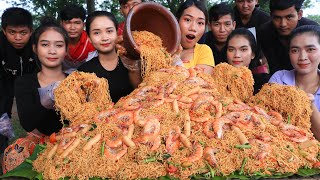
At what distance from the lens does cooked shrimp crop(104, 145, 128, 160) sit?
2459mm

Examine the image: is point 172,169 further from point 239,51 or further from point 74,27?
point 74,27

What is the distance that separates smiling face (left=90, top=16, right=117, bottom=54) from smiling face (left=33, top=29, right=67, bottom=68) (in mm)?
369

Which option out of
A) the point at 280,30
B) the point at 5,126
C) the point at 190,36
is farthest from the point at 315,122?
the point at 5,126

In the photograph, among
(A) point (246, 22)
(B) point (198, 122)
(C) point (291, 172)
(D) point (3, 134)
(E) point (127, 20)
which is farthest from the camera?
(A) point (246, 22)

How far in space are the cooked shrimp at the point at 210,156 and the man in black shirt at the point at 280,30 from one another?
9.68ft

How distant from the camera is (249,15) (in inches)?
225

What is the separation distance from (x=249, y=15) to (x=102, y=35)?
117 inches

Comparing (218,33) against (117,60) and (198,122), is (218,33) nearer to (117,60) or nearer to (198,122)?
(117,60)

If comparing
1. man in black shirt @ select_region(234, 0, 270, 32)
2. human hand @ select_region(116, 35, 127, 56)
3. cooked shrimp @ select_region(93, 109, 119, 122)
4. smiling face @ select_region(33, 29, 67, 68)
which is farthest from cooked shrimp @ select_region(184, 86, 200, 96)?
man in black shirt @ select_region(234, 0, 270, 32)

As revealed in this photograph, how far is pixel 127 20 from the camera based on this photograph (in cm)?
320

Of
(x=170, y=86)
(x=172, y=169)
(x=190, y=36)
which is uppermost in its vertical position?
(x=190, y=36)

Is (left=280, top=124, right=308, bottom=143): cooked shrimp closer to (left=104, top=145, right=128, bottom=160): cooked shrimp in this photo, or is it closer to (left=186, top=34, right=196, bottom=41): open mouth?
(left=104, top=145, right=128, bottom=160): cooked shrimp

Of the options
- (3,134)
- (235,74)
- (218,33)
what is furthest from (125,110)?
(3,134)

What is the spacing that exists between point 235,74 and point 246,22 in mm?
2741
